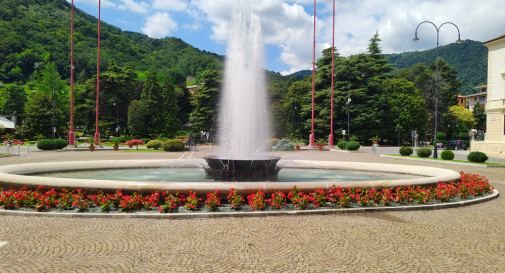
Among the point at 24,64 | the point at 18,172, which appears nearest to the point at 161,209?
the point at 18,172

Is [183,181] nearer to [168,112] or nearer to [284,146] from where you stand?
[284,146]

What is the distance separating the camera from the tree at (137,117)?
244ft

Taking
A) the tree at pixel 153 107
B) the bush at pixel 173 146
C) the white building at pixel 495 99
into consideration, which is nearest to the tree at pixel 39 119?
the tree at pixel 153 107

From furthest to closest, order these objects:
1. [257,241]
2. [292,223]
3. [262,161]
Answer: [262,161]
[292,223]
[257,241]

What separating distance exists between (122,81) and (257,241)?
82106mm

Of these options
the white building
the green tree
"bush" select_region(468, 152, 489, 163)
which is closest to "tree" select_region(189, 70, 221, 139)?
the white building

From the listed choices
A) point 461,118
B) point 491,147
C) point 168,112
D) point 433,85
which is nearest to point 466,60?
point 461,118

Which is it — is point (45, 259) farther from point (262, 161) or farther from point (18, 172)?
point (18, 172)

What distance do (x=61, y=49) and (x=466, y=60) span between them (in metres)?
174

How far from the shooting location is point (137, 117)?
74.3 metres

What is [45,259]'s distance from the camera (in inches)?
239

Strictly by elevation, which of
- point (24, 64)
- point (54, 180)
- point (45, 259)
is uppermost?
point (24, 64)

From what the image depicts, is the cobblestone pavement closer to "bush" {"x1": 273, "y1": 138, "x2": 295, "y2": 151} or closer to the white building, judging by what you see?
"bush" {"x1": 273, "y1": 138, "x2": 295, "y2": 151}

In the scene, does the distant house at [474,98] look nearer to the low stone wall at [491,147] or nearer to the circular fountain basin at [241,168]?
the low stone wall at [491,147]
